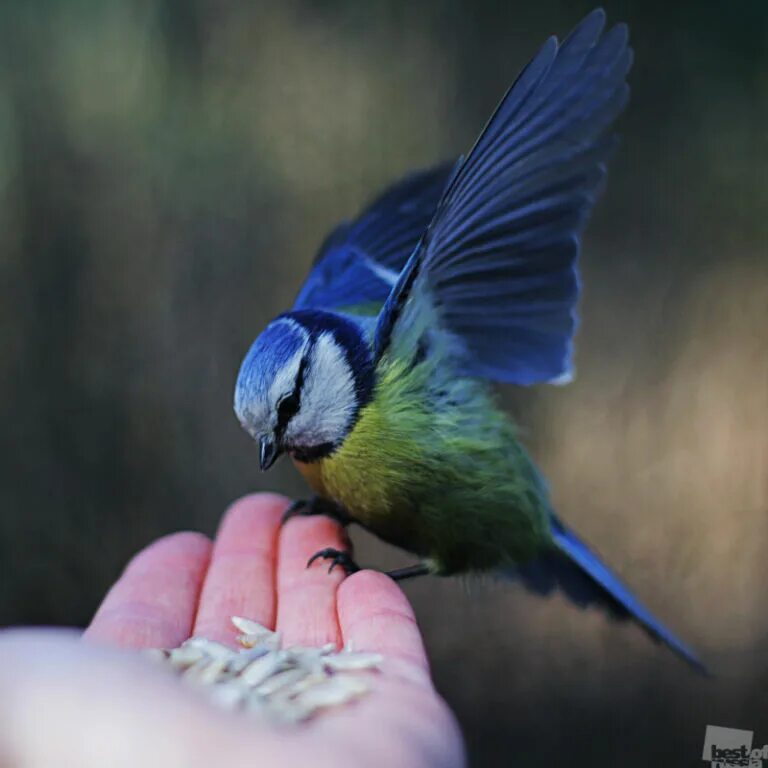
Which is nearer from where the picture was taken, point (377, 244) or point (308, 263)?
point (377, 244)

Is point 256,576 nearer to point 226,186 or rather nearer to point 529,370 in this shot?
point 529,370

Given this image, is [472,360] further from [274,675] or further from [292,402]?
[274,675]

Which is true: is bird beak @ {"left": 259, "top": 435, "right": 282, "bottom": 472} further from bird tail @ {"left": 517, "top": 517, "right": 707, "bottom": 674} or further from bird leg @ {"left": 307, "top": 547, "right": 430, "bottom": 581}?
bird tail @ {"left": 517, "top": 517, "right": 707, "bottom": 674}

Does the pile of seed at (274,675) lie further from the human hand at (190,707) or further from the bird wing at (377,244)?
the bird wing at (377,244)

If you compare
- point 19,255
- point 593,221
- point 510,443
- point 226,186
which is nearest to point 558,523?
point 510,443

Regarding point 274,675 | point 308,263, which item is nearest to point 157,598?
point 274,675

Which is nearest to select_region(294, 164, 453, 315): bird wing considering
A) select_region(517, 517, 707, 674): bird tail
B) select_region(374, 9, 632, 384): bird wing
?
select_region(374, 9, 632, 384): bird wing
